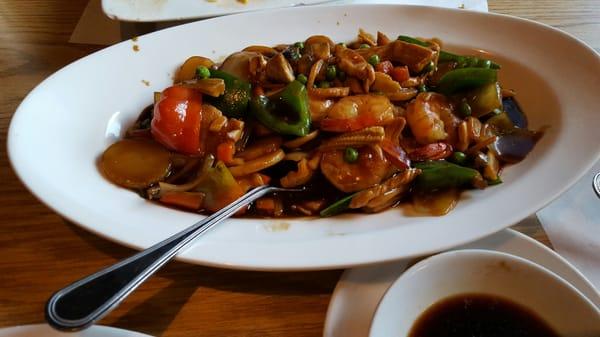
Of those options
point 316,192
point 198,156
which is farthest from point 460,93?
point 198,156

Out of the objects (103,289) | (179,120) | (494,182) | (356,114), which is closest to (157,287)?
(103,289)

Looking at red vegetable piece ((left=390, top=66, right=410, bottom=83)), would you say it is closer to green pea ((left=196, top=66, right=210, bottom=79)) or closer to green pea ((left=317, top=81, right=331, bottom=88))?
green pea ((left=317, top=81, right=331, bottom=88))

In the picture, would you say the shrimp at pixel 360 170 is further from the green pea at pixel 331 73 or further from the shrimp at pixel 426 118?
the green pea at pixel 331 73

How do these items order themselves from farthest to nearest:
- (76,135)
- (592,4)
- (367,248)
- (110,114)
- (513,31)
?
(592,4) → (513,31) → (110,114) → (76,135) → (367,248)

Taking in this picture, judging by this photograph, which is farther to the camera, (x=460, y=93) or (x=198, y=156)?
(x=460, y=93)

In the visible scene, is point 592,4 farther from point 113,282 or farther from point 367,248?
point 113,282

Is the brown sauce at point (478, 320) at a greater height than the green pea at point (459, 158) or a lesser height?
lesser

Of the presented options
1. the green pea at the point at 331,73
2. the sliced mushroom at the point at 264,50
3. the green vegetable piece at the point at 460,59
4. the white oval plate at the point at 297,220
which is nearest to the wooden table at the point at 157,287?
the white oval plate at the point at 297,220

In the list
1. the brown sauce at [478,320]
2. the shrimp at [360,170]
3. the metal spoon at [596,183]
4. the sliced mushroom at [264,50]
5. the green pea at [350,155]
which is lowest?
the metal spoon at [596,183]
